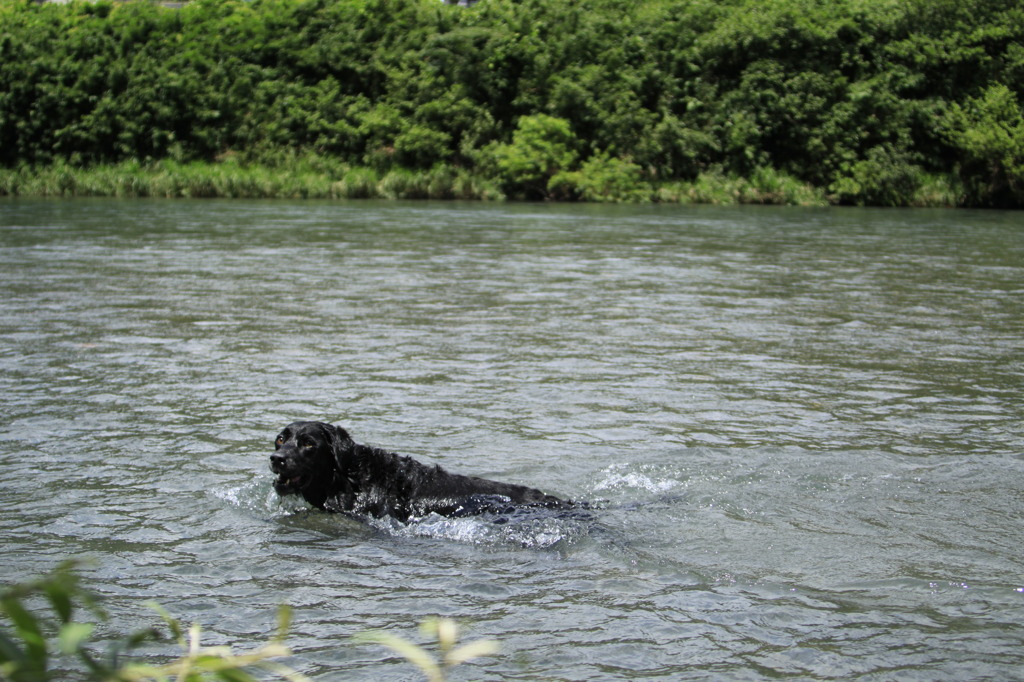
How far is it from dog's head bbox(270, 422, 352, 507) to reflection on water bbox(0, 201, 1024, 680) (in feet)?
0.70

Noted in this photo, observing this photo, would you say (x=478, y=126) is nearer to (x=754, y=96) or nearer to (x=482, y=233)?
(x=754, y=96)

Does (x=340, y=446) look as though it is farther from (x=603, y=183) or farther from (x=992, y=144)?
(x=992, y=144)

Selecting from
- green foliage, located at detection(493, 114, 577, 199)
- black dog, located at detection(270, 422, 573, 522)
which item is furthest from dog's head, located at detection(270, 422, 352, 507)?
green foliage, located at detection(493, 114, 577, 199)

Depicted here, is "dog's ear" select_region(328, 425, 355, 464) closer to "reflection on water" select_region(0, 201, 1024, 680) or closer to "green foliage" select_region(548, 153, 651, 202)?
"reflection on water" select_region(0, 201, 1024, 680)

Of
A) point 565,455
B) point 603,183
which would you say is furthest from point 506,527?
point 603,183

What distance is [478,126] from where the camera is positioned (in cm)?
4678

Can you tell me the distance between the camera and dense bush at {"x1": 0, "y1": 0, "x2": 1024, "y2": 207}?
4331 cm

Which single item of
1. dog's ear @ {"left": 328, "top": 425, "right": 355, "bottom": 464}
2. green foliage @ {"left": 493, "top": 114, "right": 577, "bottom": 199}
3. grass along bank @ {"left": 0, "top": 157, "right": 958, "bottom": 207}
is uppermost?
green foliage @ {"left": 493, "top": 114, "right": 577, "bottom": 199}

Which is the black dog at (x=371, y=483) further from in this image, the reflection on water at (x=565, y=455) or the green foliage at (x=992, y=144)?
the green foliage at (x=992, y=144)

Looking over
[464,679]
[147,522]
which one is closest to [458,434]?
[147,522]

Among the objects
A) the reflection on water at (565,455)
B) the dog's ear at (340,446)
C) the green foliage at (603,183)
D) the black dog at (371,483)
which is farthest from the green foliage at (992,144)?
the dog's ear at (340,446)

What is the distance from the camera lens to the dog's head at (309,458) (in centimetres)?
620

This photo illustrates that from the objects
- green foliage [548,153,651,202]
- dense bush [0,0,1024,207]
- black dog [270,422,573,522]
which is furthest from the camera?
dense bush [0,0,1024,207]

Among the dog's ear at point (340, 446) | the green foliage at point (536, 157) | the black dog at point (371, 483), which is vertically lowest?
the black dog at point (371, 483)
